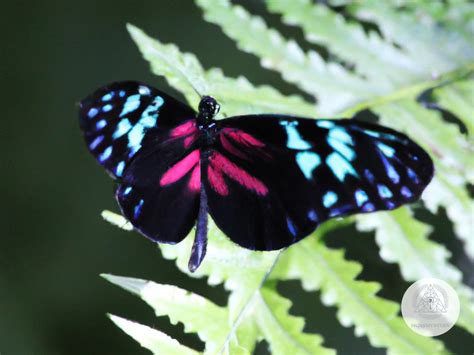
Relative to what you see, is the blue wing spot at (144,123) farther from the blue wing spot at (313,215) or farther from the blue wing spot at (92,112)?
the blue wing spot at (313,215)

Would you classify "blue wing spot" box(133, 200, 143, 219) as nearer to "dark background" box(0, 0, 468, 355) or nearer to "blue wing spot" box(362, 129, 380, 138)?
"blue wing spot" box(362, 129, 380, 138)

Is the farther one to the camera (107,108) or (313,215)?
(107,108)

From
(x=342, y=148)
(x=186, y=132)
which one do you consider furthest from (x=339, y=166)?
(x=186, y=132)

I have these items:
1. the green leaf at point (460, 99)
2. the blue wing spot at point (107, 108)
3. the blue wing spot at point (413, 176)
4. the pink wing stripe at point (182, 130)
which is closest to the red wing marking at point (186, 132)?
the pink wing stripe at point (182, 130)

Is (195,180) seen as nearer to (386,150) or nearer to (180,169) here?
(180,169)

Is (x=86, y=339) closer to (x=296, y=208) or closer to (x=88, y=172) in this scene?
(x=88, y=172)

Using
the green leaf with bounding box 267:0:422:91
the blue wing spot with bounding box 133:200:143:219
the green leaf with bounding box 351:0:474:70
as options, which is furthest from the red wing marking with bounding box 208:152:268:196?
the green leaf with bounding box 351:0:474:70
